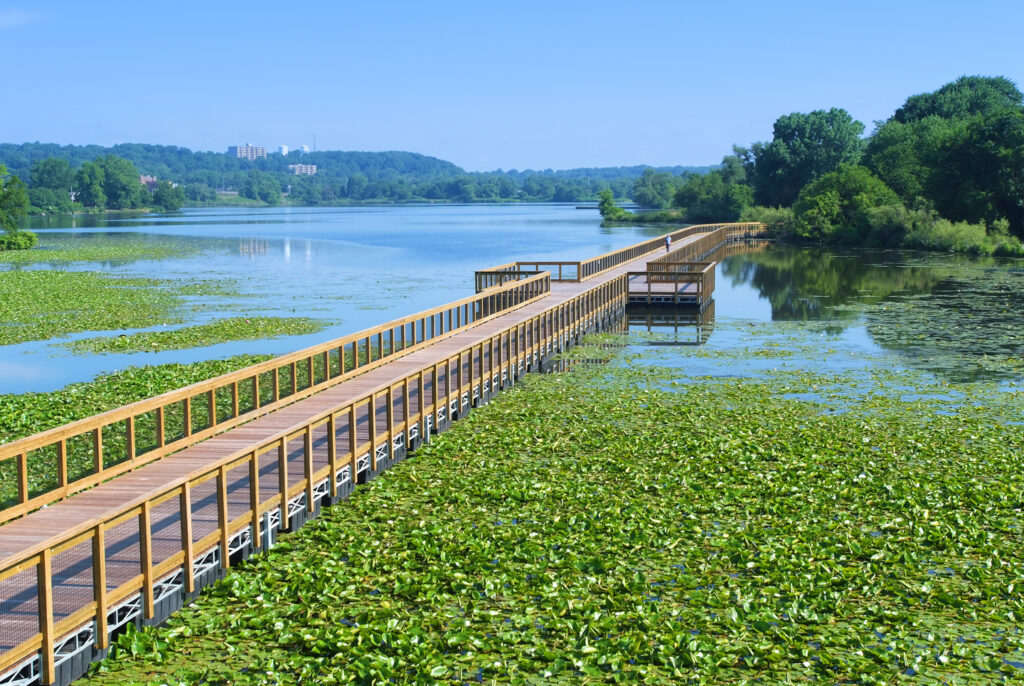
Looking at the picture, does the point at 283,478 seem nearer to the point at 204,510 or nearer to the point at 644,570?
the point at 204,510

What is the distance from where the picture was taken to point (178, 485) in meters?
11.2

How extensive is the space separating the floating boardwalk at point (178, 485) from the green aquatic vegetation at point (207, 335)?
761 centimetres

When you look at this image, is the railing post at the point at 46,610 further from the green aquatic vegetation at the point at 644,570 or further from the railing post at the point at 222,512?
the railing post at the point at 222,512

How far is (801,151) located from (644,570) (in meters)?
141

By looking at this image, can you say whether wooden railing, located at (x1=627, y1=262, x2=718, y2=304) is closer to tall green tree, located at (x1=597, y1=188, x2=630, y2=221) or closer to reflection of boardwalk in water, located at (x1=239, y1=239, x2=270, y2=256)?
reflection of boardwalk in water, located at (x1=239, y1=239, x2=270, y2=256)

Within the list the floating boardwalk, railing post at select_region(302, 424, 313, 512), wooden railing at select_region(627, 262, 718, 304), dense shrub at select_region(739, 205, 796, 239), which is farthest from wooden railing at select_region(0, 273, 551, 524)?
dense shrub at select_region(739, 205, 796, 239)

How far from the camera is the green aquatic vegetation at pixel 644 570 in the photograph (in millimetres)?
10414

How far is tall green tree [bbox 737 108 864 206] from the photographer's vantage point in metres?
145

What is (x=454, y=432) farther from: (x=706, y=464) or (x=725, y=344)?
(x=725, y=344)

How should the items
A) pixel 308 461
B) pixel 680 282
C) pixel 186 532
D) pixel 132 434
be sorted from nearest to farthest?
1. pixel 186 532
2. pixel 308 461
3. pixel 132 434
4. pixel 680 282

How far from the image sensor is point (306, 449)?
559 inches

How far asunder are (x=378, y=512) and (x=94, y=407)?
10176 mm

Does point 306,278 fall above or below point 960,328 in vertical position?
above

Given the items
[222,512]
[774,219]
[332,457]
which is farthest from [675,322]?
[774,219]
